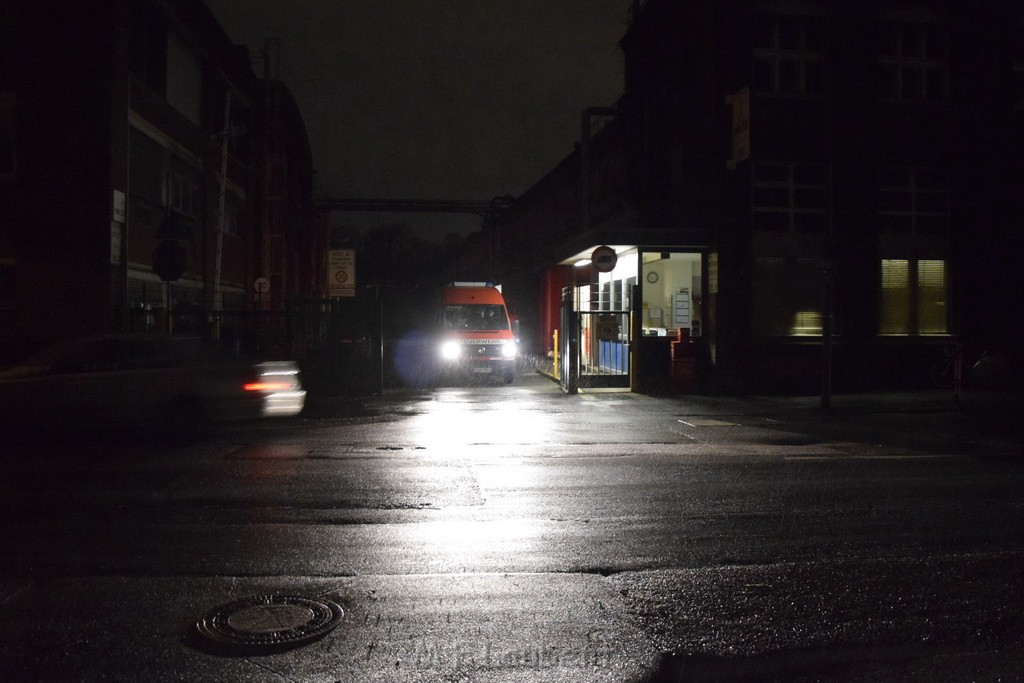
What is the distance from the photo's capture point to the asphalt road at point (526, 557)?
4.76 meters

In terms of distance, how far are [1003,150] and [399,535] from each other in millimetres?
22099

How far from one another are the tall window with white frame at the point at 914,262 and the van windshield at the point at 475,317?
998 cm

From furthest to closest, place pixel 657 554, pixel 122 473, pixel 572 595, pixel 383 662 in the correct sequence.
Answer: pixel 122 473, pixel 657 554, pixel 572 595, pixel 383 662

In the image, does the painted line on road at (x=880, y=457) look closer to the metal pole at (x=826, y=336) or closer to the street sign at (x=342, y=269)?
the metal pole at (x=826, y=336)

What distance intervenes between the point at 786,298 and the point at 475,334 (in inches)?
315

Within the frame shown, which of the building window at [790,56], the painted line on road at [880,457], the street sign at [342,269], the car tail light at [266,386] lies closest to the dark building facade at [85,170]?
the street sign at [342,269]

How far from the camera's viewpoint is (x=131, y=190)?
22359 mm

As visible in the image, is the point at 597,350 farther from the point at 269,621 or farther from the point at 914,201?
the point at 269,621

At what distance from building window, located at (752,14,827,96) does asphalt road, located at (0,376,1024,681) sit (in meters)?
12.5

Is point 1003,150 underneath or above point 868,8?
underneath

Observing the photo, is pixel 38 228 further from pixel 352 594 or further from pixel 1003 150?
pixel 1003 150

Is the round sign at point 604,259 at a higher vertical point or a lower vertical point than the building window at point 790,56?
lower

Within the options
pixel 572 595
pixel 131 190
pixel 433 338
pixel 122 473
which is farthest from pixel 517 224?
pixel 572 595

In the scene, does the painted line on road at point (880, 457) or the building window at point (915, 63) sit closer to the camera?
the painted line on road at point (880, 457)
